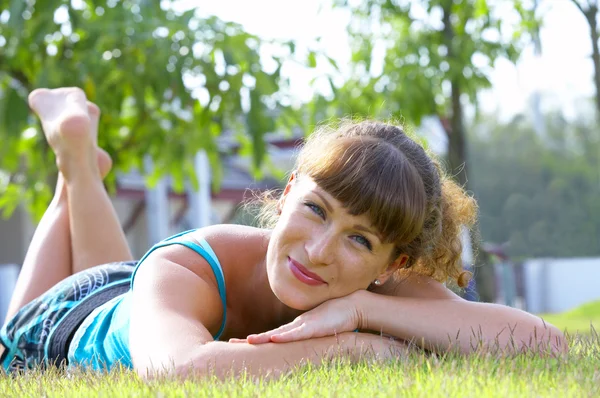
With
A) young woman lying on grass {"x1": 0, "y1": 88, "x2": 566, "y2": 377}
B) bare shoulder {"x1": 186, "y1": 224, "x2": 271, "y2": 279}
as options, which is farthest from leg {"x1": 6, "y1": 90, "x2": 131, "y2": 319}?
bare shoulder {"x1": 186, "y1": 224, "x2": 271, "y2": 279}

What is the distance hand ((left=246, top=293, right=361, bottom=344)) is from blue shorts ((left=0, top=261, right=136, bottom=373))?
121 cm

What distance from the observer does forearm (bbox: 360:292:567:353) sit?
2537 millimetres

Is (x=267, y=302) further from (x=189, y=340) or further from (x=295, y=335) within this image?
(x=189, y=340)

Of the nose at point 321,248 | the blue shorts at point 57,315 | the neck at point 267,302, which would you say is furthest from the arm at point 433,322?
the blue shorts at point 57,315

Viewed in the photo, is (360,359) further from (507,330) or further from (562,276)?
(562,276)

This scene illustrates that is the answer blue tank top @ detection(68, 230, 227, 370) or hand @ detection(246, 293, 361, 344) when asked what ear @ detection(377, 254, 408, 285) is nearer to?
hand @ detection(246, 293, 361, 344)

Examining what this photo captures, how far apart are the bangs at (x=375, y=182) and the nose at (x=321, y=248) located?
10cm

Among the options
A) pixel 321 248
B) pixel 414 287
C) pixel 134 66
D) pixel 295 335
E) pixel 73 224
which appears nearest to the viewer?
pixel 295 335

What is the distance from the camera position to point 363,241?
102 inches

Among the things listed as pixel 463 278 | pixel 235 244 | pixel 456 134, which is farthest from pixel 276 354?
pixel 456 134

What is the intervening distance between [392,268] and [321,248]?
0.42m

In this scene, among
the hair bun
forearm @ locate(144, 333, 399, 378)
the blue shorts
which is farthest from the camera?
the blue shorts

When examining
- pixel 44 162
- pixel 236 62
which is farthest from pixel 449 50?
pixel 44 162

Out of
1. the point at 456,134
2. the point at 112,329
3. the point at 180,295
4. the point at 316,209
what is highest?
the point at 316,209
